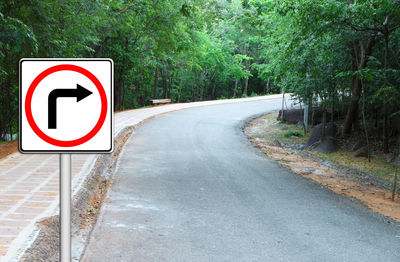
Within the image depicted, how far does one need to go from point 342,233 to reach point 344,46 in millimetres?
10848

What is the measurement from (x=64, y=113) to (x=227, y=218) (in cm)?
449

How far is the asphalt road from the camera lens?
484 cm

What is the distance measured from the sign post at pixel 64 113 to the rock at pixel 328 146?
14.7m

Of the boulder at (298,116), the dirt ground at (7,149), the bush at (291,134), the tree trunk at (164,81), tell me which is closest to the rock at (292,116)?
the boulder at (298,116)

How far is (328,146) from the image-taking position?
1595 centimetres

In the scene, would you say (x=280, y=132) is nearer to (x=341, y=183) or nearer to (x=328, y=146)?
(x=328, y=146)

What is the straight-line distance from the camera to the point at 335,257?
190 inches

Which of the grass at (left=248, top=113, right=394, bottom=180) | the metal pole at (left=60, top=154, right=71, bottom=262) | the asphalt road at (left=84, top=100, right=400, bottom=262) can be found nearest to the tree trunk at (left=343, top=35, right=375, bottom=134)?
the grass at (left=248, top=113, right=394, bottom=180)

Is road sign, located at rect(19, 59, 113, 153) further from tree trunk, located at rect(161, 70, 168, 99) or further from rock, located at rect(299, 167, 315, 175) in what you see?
tree trunk, located at rect(161, 70, 168, 99)

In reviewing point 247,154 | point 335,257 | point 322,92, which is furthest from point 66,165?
point 322,92

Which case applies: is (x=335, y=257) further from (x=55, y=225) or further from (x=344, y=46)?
(x=344, y=46)

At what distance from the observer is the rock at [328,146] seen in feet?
51.9

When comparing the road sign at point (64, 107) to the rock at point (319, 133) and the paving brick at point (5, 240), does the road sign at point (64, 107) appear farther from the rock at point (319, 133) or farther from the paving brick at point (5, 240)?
the rock at point (319, 133)

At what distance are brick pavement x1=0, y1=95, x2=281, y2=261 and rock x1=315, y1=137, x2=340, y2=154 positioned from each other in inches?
386
